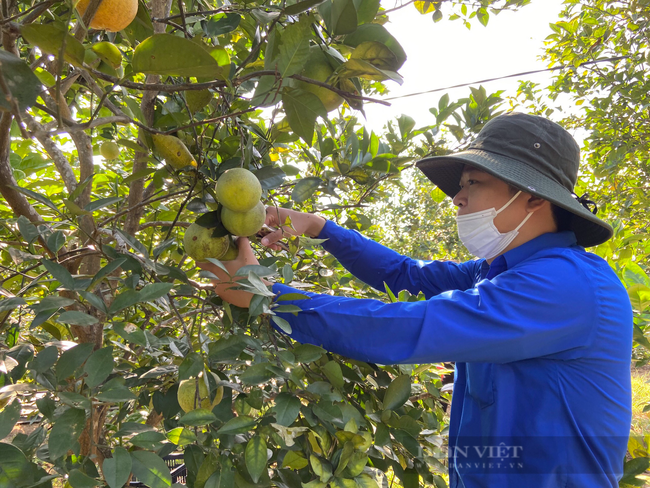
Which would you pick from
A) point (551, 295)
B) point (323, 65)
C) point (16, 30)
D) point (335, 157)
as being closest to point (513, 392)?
point (551, 295)

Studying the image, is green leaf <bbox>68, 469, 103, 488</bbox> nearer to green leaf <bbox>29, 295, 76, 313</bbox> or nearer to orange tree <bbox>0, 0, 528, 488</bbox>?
orange tree <bbox>0, 0, 528, 488</bbox>

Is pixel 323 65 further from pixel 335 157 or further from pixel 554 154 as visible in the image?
pixel 554 154

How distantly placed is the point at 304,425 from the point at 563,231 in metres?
1.11

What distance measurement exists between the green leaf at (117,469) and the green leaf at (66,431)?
70mm

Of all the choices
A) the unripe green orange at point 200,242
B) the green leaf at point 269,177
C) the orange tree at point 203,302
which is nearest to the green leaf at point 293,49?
the orange tree at point 203,302

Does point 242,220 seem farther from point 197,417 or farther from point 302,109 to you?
point 197,417

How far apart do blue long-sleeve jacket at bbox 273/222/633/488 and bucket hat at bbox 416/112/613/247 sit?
232 mm

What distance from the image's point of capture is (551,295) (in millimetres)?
1122

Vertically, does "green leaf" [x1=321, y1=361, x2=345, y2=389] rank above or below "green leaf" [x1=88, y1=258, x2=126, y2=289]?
below

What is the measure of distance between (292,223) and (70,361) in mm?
1061

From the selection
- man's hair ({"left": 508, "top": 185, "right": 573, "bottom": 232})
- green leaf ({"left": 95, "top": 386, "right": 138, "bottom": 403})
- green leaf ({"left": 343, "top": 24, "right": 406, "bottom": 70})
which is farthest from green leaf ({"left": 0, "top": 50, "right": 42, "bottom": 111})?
man's hair ({"left": 508, "top": 185, "right": 573, "bottom": 232})

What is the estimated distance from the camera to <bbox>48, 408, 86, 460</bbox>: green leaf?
713 mm

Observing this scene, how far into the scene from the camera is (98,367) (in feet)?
2.56

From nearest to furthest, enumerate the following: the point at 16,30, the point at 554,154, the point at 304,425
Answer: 1. the point at 16,30
2. the point at 304,425
3. the point at 554,154
